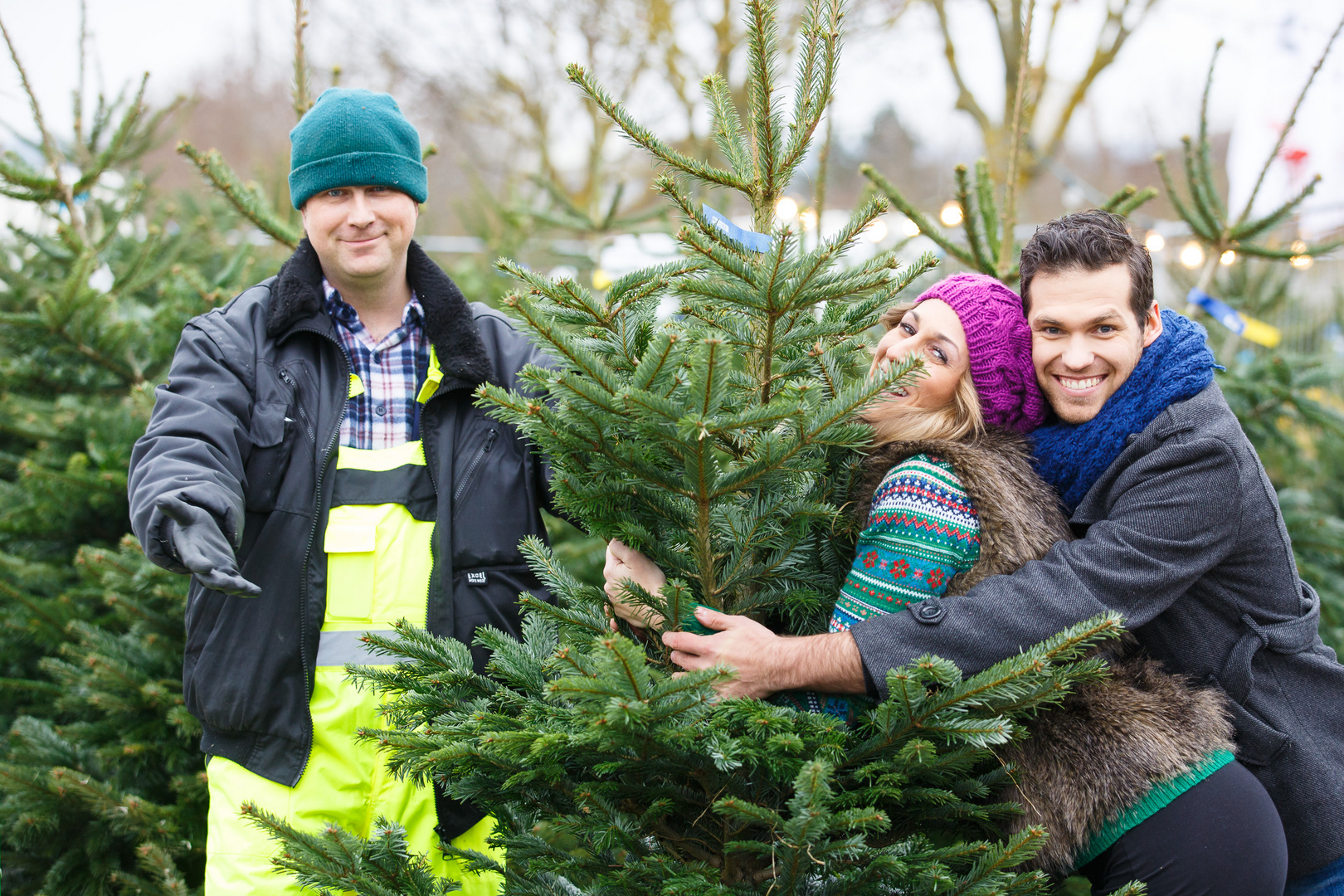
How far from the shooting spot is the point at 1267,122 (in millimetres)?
7488

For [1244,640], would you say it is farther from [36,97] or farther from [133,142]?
[133,142]

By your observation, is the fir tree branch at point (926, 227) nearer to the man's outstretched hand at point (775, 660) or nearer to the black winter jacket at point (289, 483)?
the black winter jacket at point (289, 483)

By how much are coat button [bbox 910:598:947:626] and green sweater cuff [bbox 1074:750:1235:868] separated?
548mm

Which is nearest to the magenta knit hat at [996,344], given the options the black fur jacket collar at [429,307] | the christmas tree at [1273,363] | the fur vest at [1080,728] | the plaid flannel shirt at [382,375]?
the fur vest at [1080,728]

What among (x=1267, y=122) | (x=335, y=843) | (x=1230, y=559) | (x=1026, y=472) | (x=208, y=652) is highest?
(x=1267, y=122)

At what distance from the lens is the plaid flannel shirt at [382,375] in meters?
2.61

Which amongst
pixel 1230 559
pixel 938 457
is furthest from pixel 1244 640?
Answer: pixel 938 457

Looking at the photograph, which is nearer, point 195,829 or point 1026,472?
point 1026,472

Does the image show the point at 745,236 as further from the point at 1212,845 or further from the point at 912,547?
the point at 1212,845

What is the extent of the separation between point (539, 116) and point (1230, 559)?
34.7 feet

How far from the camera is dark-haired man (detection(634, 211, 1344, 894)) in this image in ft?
5.78

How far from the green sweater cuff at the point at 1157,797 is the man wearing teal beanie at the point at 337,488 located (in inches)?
59.7

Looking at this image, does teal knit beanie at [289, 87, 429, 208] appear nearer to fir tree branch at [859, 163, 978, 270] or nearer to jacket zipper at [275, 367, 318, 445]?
jacket zipper at [275, 367, 318, 445]

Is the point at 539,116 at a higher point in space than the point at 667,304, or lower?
higher
